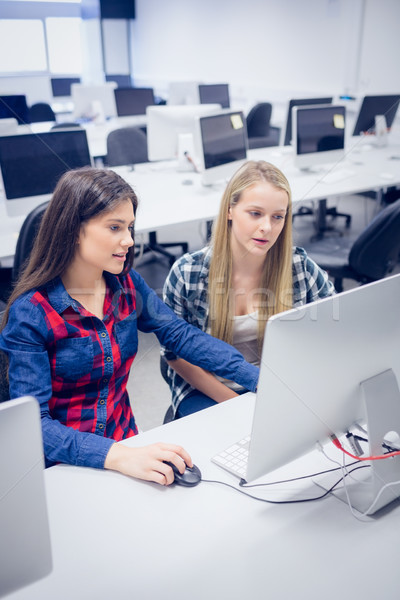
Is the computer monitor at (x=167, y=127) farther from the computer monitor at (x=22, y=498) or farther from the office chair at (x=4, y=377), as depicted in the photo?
the computer monitor at (x=22, y=498)

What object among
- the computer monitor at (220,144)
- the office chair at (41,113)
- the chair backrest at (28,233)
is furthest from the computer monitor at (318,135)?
the office chair at (41,113)

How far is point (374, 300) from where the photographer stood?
0.87 m

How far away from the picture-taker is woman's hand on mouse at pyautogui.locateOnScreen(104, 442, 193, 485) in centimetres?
95

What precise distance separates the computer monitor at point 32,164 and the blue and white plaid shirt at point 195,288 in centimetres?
137

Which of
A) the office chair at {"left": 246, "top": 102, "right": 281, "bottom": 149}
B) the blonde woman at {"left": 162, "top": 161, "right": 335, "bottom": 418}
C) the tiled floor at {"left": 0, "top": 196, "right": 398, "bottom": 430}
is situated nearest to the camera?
the blonde woman at {"left": 162, "top": 161, "right": 335, "bottom": 418}

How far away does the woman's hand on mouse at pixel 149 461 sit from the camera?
37.4 inches

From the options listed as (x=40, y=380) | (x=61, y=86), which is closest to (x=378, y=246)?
(x=40, y=380)

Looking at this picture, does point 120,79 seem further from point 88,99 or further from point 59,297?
point 59,297

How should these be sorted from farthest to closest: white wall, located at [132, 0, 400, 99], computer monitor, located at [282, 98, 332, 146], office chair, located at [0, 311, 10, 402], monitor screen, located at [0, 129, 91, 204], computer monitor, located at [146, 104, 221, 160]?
white wall, located at [132, 0, 400, 99]
computer monitor, located at [282, 98, 332, 146]
computer monitor, located at [146, 104, 221, 160]
monitor screen, located at [0, 129, 91, 204]
office chair, located at [0, 311, 10, 402]

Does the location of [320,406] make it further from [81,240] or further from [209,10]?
[209,10]

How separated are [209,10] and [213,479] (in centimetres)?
761

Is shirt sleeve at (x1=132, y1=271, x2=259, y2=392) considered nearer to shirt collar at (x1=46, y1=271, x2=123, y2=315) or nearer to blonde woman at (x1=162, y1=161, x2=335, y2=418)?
blonde woman at (x1=162, y1=161, x2=335, y2=418)

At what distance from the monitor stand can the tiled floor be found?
0.82 metres

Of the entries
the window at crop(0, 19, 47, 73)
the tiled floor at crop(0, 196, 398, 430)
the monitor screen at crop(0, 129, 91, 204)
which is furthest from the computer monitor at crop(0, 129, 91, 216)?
the window at crop(0, 19, 47, 73)
